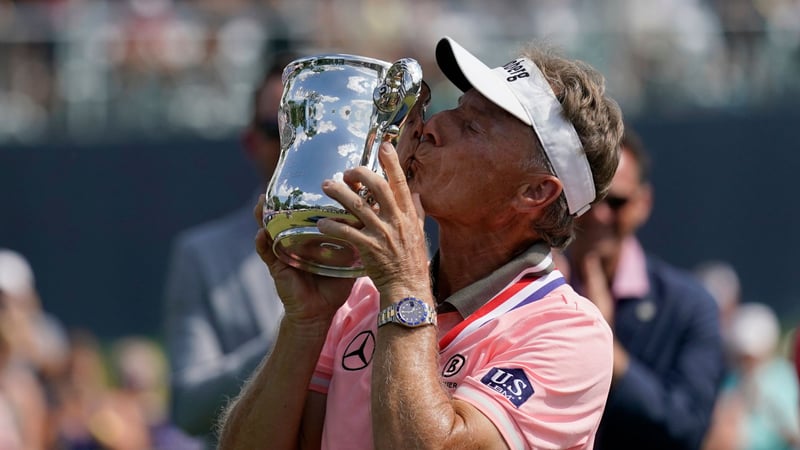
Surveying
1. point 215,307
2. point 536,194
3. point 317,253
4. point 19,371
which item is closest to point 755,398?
point 215,307

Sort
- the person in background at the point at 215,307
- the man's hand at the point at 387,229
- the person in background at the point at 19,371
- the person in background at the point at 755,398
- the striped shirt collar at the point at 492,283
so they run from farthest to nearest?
the person in background at the point at 755,398 → the person in background at the point at 19,371 → the person in background at the point at 215,307 → the striped shirt collar at the point at 492,283 → the man's hand at the point at 387,229

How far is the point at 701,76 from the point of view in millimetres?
10023

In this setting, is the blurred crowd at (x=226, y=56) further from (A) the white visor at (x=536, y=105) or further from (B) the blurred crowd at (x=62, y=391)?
(A) the white visor at (x=536, y=105)

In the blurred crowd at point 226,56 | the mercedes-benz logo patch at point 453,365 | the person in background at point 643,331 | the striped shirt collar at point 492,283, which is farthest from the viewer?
the blurred crowd at point 226,56

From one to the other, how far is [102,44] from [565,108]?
7.71 metres

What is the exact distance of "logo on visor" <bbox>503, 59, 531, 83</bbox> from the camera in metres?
2.63

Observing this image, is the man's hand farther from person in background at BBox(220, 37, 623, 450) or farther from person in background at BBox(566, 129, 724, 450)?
person in background at BBox(566, 129, 724, 450)

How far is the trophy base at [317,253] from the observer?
2395 mm

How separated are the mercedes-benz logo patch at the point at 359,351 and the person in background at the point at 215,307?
1453 millimetres

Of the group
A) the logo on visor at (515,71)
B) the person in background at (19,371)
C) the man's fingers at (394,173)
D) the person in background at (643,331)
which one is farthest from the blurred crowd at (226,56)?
the man's fingers at (394,173)

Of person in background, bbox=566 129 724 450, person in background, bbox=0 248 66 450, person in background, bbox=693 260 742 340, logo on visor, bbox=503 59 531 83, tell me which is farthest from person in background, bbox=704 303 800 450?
logo on visor, bbox=503 59 531 83

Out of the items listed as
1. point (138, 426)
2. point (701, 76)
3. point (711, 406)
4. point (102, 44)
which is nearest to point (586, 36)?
point (701, 76)

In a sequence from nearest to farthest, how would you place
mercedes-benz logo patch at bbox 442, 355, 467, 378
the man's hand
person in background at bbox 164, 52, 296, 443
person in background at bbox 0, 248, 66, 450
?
1. the man's hand
2. mercedes-benz logo patch at bbox 442, 355, 467, 378
3. person in background at bbox 164, 52, 296, 443
4. person in background at bbox 0, 248, 66, 450

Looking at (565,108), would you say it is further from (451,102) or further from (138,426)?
(451,102)
